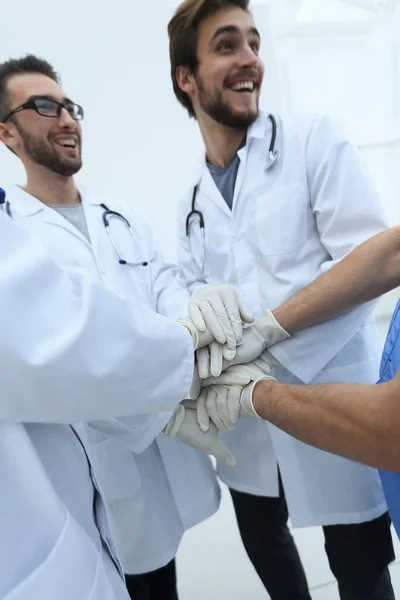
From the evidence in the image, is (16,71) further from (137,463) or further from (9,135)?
(137,463)

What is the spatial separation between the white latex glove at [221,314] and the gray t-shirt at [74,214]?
531 mm

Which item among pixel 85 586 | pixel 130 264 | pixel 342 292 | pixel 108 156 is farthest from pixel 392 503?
pixel 108 156

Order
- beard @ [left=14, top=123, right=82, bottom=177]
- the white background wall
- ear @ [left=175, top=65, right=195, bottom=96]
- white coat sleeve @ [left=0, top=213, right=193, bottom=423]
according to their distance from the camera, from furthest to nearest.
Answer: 1. the white background wall
2. beard @ [left=14, top=123, right=82, bottom=177]
3. ear @ [left=175, top=65, right=195, bottom=96]
4. white coat sleeve @ [left=0, top=213, right=193, bottom=423]

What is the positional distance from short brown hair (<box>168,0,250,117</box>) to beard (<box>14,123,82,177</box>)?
458 mm

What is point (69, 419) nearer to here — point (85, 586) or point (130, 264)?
point (85, 586)

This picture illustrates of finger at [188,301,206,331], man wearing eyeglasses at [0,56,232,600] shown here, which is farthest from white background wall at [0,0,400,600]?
finger at [188,301,206,331]

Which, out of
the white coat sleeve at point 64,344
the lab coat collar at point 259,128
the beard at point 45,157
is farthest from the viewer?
the beard at point 45,157

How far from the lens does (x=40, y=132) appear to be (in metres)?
1.42

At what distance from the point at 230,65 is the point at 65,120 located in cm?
61

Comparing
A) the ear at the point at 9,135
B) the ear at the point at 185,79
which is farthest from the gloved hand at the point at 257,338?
the ear at the point at 9,135

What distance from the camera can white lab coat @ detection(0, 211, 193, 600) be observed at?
48cm

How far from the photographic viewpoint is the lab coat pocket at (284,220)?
1.08m

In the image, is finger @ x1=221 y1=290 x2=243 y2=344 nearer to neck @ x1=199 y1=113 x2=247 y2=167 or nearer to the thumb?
the thumb

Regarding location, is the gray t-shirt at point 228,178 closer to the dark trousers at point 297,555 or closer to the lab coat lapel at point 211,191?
the lab coat lapel at point 211,191
